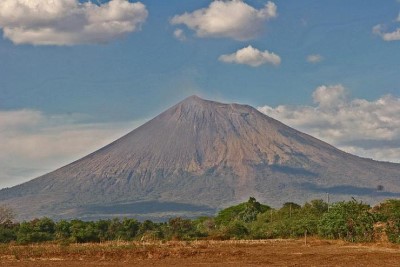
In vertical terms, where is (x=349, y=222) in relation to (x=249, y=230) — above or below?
above

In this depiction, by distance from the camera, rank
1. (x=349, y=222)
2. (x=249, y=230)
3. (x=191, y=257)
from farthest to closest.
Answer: (x=249, y=230) < (x=349, y=222) < (x=191, y=257)

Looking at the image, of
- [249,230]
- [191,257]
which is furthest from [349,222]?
[191,257]

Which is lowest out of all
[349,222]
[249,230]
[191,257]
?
[191,257]

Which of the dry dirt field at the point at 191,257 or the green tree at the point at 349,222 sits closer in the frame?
the dry dirt field at the point at 191,257

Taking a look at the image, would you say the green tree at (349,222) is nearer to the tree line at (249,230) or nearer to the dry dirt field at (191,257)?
the tree line at (249,230)

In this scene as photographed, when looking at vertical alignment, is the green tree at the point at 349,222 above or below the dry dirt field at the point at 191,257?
above

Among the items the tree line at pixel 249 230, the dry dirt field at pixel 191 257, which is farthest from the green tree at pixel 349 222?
the dry dirt field at pixel 191 257

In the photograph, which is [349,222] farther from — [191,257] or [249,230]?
[191,257]

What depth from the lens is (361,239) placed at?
49250 mm

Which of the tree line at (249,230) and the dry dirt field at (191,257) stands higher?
the tree line at (249,230)

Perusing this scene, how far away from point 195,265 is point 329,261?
5795 millimetres

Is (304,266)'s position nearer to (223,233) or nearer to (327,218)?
(327,218)

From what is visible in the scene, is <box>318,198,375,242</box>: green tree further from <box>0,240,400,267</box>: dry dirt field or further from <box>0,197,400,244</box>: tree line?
<box>0,240,400,267</box>: dry dirt field

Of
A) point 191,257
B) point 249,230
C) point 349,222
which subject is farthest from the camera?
point 249,230
